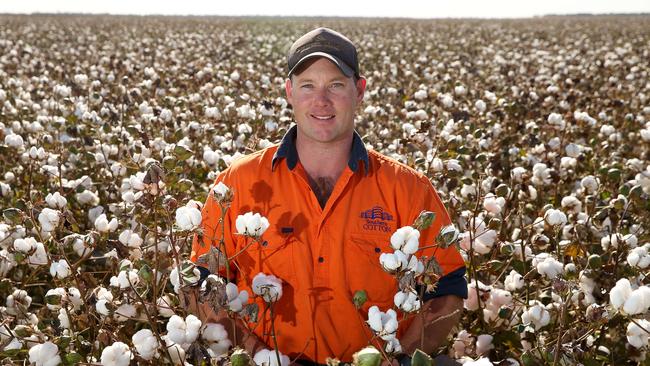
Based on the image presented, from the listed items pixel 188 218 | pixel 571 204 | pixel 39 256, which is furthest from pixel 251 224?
pixel 571 204

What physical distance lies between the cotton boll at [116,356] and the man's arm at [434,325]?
3.07 feet

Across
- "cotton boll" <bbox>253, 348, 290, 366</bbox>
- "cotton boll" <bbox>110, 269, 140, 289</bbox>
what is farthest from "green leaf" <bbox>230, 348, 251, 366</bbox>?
"cotton boll" <bbox>110, 269, 140, 289</bbox>

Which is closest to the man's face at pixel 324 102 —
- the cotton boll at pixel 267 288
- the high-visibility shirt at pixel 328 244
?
the high-visibility shirt at pixel 328 244

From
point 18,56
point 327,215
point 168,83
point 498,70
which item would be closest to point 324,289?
point 327,215

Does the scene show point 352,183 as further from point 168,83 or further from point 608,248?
point 168,83

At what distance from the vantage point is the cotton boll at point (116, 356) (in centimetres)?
180

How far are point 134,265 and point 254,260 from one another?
44cm

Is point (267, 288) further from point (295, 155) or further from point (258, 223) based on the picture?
point (295, 155)

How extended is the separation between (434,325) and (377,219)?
1.41 ft

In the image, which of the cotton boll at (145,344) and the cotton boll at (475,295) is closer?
the cotton boll at (145,344)

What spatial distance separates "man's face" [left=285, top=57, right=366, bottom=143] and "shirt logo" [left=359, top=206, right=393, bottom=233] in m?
0.31

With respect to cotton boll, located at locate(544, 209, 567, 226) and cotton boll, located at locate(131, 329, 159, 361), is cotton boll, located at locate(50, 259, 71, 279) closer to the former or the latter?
cotton boll, located at locate(131, 329, 159, 361)

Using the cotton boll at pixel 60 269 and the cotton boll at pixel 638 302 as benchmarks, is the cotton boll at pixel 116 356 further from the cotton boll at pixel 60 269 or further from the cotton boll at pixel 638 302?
the cotton boll at pixel 638 302

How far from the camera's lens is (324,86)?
2.50m
